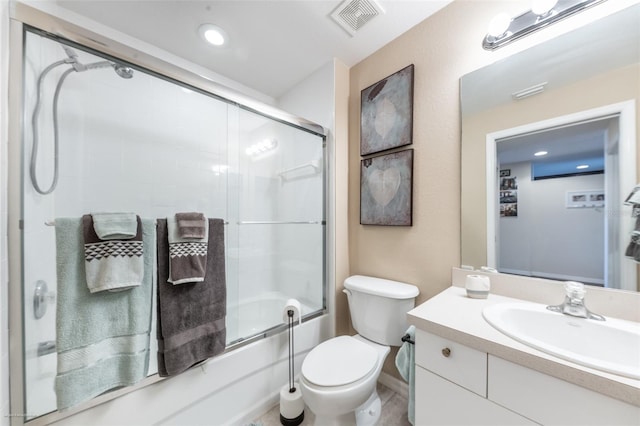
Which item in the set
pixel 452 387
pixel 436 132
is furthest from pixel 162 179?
pixel 452 387

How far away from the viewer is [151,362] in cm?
107

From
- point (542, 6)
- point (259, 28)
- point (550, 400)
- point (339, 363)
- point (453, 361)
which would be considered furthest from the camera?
point (259, 28)

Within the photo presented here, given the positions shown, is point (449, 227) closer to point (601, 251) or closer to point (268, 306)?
point (601, 251)

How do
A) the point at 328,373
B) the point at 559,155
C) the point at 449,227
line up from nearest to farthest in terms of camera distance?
the point at 559,155 < the point at 328,373 < the point at 449,227

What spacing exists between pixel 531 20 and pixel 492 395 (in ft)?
5.01

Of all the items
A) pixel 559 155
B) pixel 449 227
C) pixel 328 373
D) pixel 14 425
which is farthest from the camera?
pixel 449 227

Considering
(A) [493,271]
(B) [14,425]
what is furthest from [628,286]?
(B) [14,425]

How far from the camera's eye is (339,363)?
1.21 meters

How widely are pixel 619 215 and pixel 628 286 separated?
26 centimetres

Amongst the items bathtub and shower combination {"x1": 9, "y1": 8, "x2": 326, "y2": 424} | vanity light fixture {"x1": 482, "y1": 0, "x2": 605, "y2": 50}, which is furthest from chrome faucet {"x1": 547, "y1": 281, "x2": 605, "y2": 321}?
bathtub and shower combination {"x1": 9, "y1": 8, "x2": 326, "y2": 424}

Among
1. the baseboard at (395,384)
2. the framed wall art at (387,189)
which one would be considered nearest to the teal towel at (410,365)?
the baseboard at (395,384)

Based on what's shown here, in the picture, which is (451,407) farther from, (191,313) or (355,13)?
(355,13)

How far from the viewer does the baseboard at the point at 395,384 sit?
1.49 meters

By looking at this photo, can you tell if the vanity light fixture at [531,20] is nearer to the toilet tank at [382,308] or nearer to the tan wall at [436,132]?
the tan wall at [436,132]
